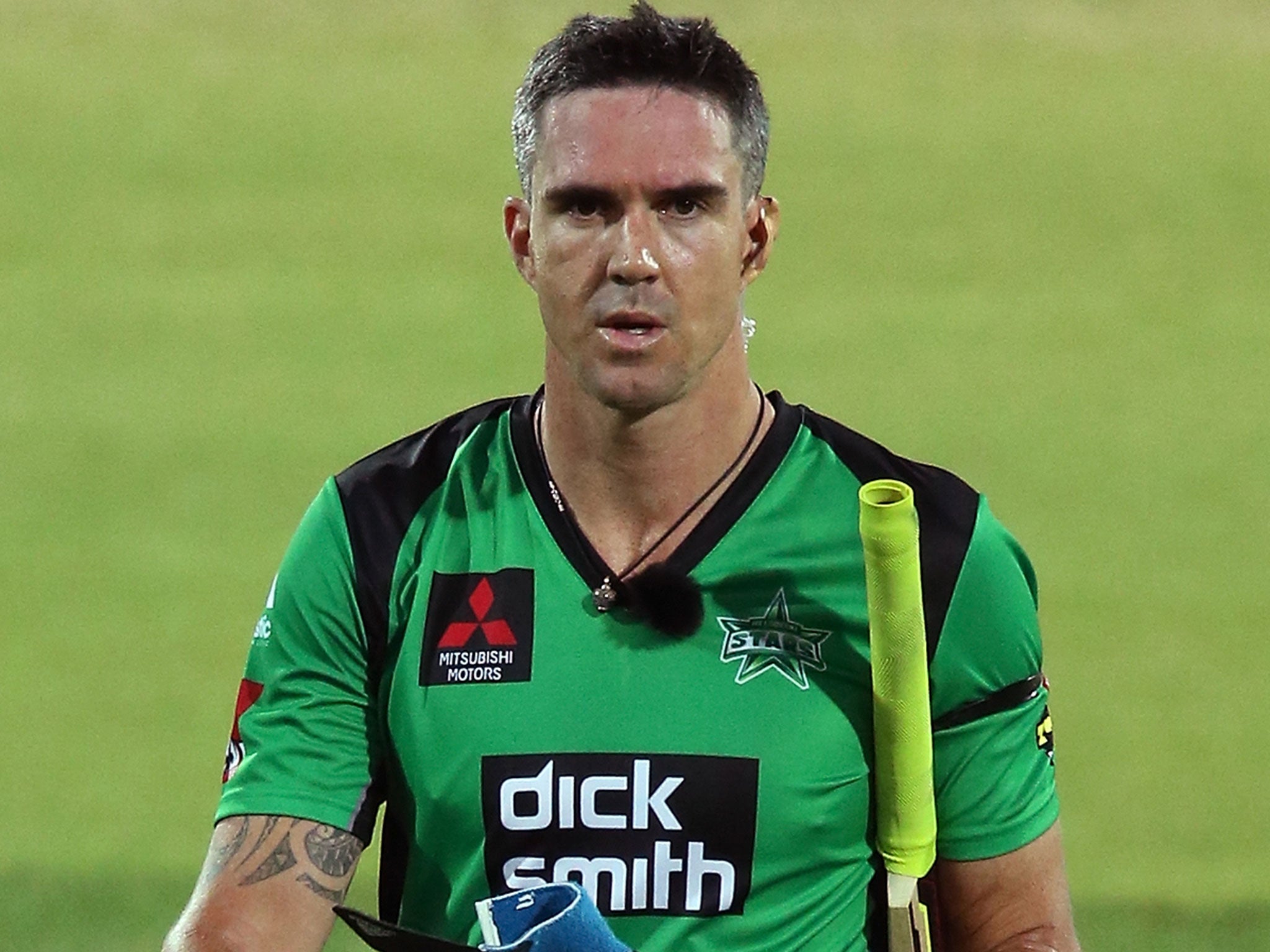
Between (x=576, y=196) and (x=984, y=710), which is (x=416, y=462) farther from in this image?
(x=984, y=710)

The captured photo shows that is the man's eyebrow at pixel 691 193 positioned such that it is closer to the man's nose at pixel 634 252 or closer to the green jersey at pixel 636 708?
the man's nose at pixel 634 252

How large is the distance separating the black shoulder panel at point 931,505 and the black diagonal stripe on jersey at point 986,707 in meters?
0.09

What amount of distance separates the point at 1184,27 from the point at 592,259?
33.7 ft

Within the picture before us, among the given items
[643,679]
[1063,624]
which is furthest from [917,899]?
[1063,624]

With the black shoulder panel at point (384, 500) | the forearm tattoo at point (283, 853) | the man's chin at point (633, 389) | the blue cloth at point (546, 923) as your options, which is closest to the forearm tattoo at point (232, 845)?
A: the forearm tattoo at point (283, 853)

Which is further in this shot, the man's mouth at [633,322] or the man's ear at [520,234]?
the man's ear at [520,234]

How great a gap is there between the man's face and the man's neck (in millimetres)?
53

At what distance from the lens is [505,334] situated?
33.4 ft

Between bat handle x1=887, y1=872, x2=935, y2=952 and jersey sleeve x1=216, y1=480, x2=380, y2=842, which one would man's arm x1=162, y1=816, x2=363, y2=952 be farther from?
bat handle x1=887, y1=872, x2=935, y2=952

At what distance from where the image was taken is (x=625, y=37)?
324 centimetres

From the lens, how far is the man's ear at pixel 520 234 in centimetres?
331

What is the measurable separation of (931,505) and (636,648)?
42 cm

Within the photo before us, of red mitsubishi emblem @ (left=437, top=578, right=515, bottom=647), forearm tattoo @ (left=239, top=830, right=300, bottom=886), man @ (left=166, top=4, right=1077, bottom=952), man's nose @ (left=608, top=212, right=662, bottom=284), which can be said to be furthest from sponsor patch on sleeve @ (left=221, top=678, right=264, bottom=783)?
man's nose @ (left=608, top=212, right=662, bottom=284)

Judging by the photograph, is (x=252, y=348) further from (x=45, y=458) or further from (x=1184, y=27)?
(x=1184, y=27)
